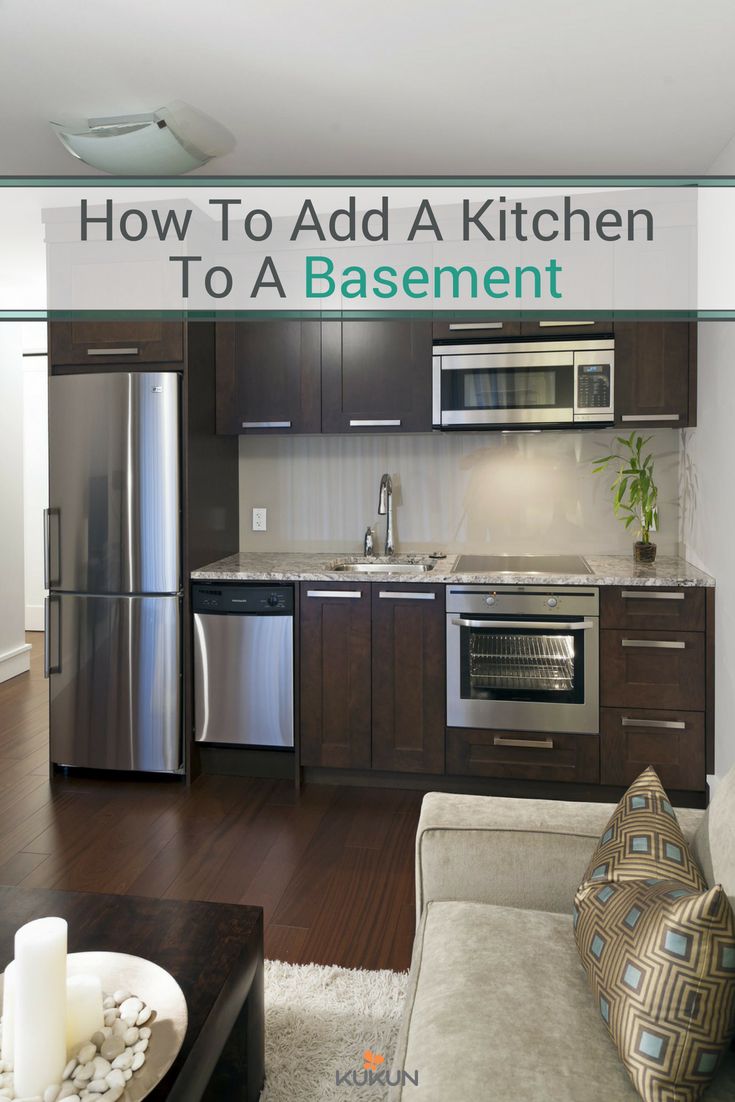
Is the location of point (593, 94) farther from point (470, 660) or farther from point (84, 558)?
point (84, 558)

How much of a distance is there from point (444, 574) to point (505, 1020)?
2326 mm

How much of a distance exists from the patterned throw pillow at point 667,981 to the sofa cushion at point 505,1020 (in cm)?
6

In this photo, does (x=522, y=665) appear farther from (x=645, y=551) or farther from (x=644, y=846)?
(x=644, y=846)

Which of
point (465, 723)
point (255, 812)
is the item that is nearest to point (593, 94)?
point (465, 723)

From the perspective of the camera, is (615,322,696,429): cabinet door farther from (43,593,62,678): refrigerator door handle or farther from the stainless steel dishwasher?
(43,593,62,678): refrigerator door handle

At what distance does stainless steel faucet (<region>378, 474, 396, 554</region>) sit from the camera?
13.3 ft

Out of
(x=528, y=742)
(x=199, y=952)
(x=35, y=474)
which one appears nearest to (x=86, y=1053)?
(x=199, y=952)

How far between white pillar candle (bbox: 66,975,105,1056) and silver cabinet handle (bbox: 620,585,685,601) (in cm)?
259

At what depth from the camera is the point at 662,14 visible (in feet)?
7.31

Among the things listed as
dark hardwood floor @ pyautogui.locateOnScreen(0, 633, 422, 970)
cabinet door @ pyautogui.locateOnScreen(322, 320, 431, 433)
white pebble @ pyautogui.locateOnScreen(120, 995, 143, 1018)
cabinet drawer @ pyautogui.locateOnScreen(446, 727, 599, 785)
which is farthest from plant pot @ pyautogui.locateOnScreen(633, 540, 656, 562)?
white pebble @ pyautogui.locateOnScreen(120, 995, 143, 1018)

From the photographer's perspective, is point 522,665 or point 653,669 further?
point 522,665

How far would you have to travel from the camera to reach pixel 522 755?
3.51 m

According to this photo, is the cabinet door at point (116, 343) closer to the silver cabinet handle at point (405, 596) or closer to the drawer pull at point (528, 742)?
the silver cabinet handle at point (405, 596)

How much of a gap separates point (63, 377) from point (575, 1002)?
327cm
